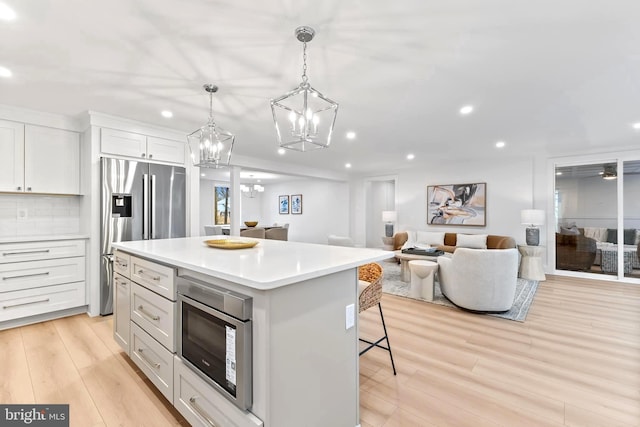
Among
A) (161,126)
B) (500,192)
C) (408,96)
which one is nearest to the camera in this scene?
(408,96)

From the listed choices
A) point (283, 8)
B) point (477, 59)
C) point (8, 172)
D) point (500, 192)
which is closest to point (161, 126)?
point (8, 172)

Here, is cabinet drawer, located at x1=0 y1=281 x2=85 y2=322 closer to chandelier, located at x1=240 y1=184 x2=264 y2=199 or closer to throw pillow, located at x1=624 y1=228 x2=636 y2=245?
chandelier, located at x1=240 y1=184 x2=264 y2=199

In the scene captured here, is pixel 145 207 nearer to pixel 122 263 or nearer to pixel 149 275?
pixel 122 263

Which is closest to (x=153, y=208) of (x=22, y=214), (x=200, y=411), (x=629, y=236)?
(x=22, y=214)

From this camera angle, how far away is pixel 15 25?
184 cm

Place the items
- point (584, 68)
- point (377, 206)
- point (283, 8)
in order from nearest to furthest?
point (283, 8) → point (584, 68) → point (377, 206)

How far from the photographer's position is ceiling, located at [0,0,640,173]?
1.74m

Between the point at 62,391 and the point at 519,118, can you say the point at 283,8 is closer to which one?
the point at 62,391

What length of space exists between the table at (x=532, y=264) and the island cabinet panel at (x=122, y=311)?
Answer: 6.08 meters

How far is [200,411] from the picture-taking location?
152 centimetres

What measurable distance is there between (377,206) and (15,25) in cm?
861

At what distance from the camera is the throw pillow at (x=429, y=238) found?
21.4 feet

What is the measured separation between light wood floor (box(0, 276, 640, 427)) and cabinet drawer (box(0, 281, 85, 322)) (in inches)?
7.0

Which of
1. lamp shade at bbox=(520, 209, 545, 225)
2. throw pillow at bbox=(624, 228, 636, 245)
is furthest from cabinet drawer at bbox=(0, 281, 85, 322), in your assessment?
throw pillow at bbox=(624, 228, 636, 245)
